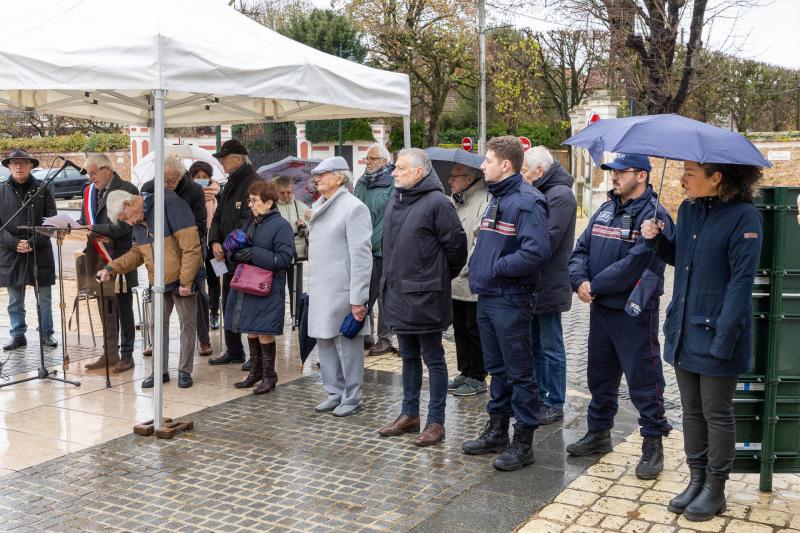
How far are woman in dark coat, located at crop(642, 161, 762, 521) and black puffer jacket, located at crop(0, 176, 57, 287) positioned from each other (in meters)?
6.37

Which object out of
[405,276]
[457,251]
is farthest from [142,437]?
[457,251]

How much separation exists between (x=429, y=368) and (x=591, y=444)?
1.14 metres

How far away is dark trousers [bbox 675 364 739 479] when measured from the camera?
4.52 m

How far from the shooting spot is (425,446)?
583cm

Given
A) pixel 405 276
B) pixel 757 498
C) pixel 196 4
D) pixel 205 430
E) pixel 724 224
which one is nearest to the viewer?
pixel 724 224

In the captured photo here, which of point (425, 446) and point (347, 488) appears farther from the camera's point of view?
point (425, 446)

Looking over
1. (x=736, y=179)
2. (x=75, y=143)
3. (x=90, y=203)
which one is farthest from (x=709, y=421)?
(x=75, y=143)

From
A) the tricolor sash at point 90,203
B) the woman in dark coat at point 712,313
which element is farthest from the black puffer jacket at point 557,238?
the tricolor sash at point 90,203

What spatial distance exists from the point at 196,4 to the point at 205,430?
3102mm

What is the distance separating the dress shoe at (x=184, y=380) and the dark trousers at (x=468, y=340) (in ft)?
7.27

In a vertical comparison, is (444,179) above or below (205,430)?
above

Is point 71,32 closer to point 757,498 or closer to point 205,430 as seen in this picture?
point 205,430

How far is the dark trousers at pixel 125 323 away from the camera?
796 centimetres

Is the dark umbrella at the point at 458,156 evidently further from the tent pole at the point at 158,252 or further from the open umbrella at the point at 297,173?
the open umbrella at the point at 297,173
